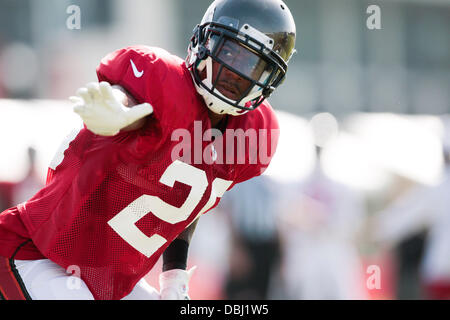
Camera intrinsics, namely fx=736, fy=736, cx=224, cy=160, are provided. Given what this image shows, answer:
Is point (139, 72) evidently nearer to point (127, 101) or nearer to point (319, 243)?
point (127, 101)

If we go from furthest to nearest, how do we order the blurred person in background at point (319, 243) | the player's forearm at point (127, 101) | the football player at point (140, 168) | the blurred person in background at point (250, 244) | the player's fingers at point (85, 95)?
the blurred person in background at point (319, 243)
the blurred person in background at point (250, 244)
the football player at point (140, 168)
the player's forearm at point (127, 101)
the player's fingers at point (85, 95)

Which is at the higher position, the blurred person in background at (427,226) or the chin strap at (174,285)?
the chin strap at (174,285)

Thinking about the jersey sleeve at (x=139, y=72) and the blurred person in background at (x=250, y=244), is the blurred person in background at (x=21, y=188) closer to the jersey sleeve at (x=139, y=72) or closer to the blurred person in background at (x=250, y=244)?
the blurred person in background at (x=250, y=244)

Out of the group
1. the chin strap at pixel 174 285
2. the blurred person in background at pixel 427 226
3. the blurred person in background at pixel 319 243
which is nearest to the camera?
the chin strap at pixel 174 285

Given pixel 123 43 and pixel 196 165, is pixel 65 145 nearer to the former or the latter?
pixel 196 165

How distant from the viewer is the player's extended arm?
2412 millimetres

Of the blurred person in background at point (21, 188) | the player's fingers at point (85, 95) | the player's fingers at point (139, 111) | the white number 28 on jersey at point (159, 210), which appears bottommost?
the blurred person in background at point (21, 188)

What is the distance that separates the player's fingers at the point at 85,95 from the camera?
5.83ft

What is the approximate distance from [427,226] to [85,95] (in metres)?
3.97

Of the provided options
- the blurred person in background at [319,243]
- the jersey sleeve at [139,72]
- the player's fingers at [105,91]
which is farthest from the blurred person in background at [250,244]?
the player's fingers at [105,91]

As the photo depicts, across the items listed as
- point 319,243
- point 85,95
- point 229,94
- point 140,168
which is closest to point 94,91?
point 85,95

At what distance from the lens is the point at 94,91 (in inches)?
70.8

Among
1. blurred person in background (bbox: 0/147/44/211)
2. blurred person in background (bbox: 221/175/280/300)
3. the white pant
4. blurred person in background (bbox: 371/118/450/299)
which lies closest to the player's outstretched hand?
the white pant
